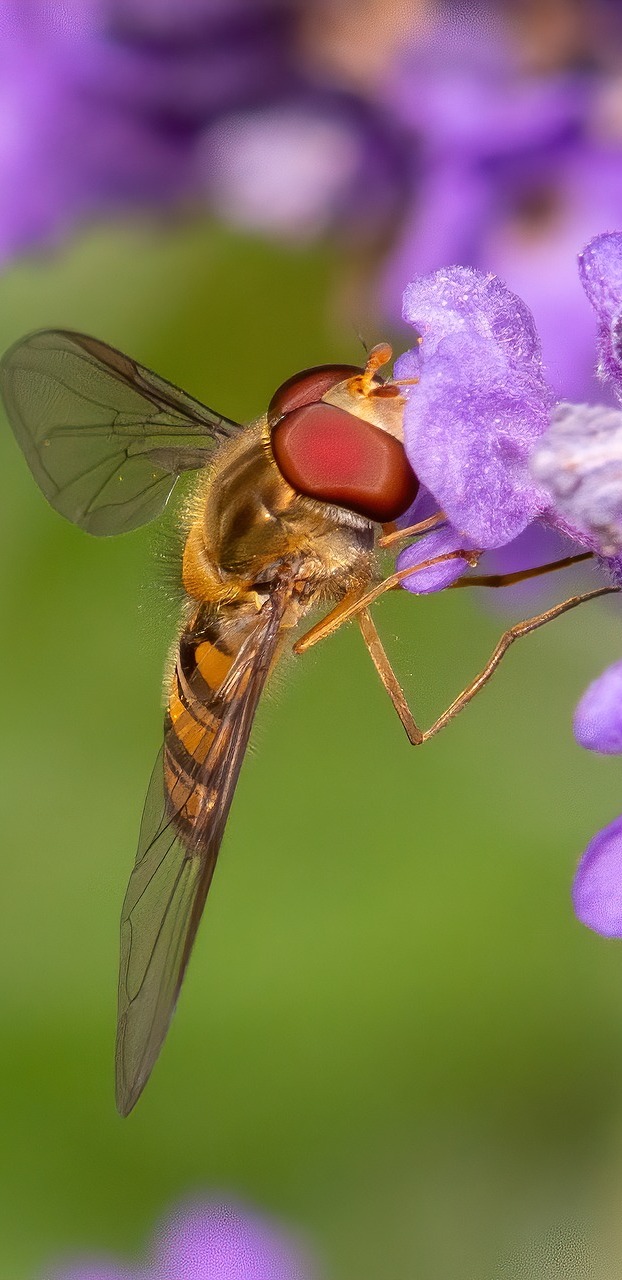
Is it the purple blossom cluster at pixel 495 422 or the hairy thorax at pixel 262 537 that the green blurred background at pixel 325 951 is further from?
the purple blossom cluster at pixel 495 422

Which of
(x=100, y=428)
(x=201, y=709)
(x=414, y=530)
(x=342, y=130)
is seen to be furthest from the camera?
A: (x=342, y=130)

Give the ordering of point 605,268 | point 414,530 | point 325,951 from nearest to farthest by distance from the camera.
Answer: point 605,268 → point 414,530 → point 325,951

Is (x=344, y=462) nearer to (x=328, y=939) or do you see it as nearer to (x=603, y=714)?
(x=603, y=714)

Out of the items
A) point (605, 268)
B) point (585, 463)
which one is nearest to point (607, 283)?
point (605, 268)

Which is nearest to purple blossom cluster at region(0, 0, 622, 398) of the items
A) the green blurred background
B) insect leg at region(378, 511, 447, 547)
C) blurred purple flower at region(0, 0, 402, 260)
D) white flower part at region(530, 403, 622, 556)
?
blurred purple flower at region(0, 0, 402, 260)

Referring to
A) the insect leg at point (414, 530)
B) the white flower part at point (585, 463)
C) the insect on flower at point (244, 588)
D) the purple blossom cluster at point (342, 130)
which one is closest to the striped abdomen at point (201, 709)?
the insect on flower at point (244, 588)

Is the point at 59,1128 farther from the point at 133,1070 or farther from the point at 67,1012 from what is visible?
the point at 133,1070

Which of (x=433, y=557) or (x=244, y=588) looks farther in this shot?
(x=244, y=588)
